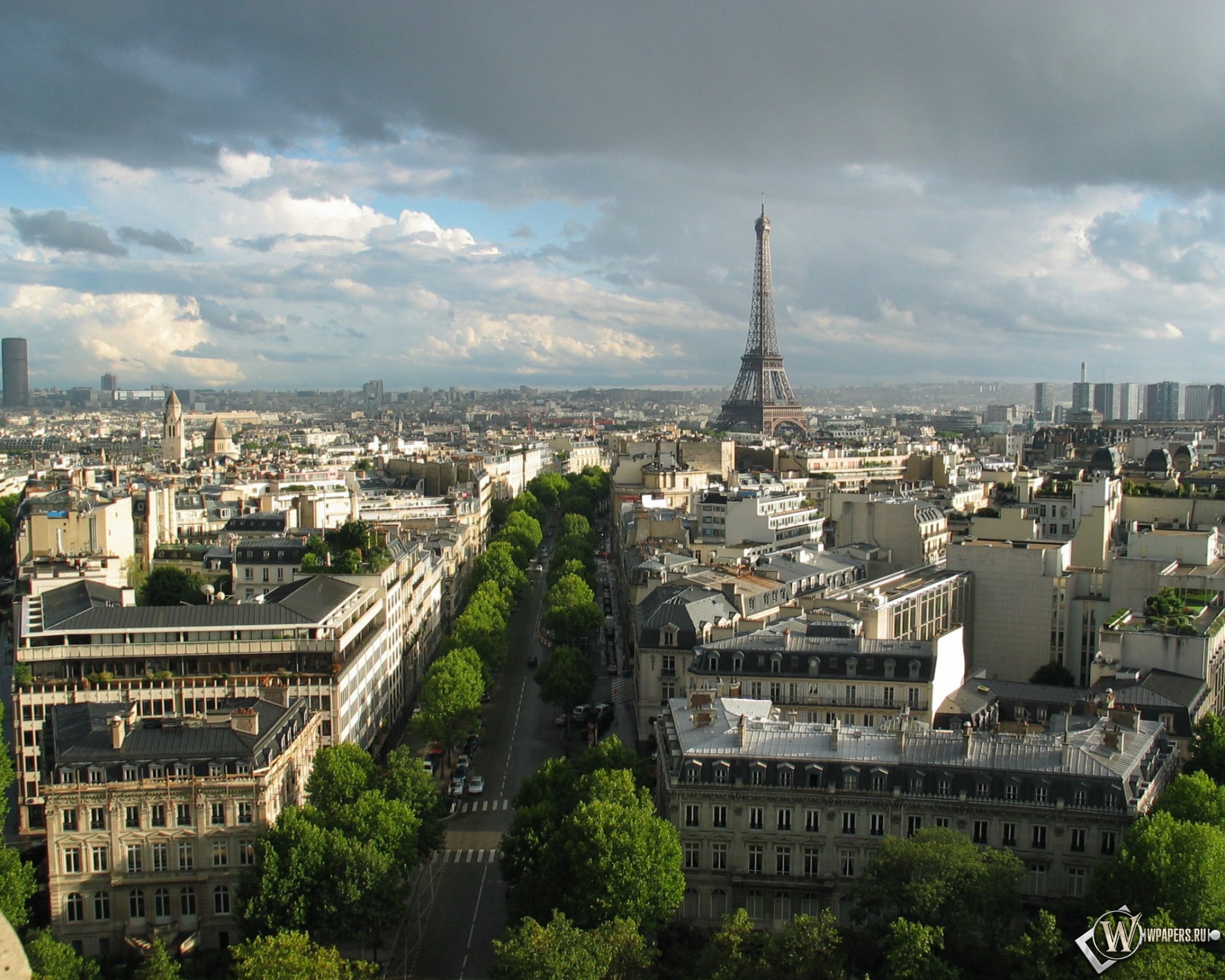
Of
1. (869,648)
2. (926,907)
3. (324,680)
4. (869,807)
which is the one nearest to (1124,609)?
(869,648)

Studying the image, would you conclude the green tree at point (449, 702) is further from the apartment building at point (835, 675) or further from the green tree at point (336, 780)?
the apartment building at point (835, 675)

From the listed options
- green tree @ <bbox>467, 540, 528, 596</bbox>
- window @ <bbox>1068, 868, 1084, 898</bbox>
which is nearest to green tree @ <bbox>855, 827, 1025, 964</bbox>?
window @ <bbox>1068, 868, 1084, 898</bbox>

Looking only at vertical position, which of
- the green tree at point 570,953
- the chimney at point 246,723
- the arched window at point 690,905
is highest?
the chimney at point 246,723

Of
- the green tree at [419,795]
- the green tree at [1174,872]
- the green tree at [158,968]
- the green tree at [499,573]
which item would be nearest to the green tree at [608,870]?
the green tree at [419,795]

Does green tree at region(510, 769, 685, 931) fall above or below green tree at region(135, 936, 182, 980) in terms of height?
above

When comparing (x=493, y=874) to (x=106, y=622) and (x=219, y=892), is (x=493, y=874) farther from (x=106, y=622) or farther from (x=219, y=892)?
(x=106, y=622)

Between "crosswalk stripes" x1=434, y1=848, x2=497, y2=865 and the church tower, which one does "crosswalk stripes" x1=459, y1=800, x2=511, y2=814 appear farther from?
the church tower
